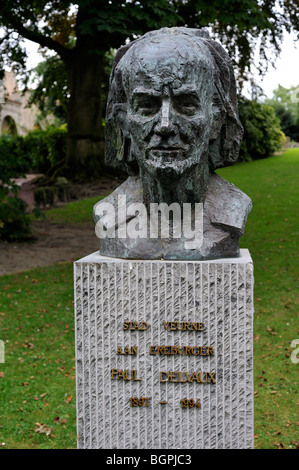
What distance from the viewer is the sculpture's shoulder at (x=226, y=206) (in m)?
3.75

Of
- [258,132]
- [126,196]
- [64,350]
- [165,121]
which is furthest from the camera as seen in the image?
[258,132]

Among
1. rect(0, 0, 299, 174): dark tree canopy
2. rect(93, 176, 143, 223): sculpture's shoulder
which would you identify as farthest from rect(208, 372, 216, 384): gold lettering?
rect(0, 0, 299, 174): dark tree canopy

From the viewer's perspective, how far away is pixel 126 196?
4.01 m

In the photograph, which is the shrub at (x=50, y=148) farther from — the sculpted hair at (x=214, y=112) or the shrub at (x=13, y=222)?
the sculpted hair at (x=214, y=112)

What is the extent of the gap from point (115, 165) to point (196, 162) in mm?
836

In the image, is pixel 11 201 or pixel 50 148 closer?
pixel 11 201

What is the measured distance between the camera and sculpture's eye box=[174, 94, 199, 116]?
3.39 m

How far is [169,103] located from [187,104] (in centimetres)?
13

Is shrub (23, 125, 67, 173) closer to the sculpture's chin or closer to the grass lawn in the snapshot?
the grass lawn

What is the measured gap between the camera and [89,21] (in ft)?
29.0

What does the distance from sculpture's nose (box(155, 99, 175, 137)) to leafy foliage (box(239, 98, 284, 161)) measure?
1800cm

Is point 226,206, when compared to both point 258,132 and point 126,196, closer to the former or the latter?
point 126,196

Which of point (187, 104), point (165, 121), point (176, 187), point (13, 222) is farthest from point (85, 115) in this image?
point (165, 121)

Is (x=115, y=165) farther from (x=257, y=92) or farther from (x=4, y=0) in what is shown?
(x=257, y=92)
